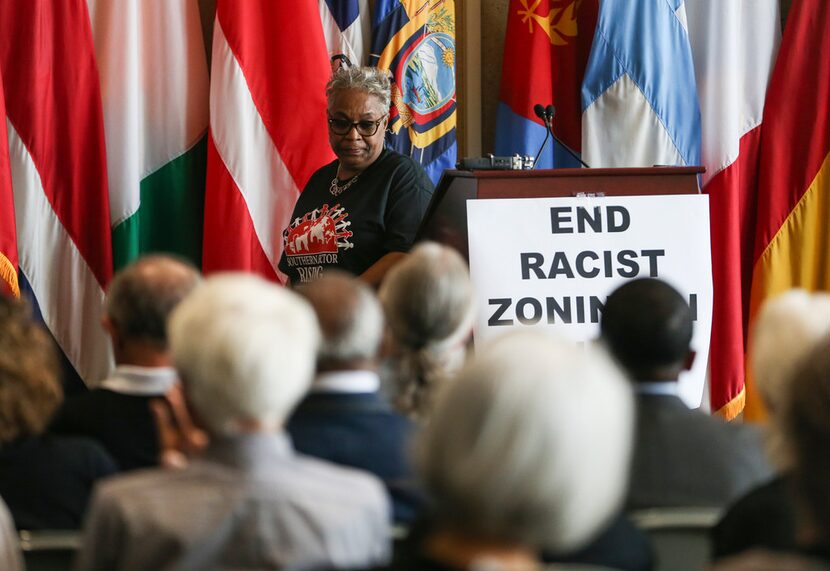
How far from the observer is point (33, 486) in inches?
74.6

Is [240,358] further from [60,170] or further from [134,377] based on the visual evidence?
[60,170]

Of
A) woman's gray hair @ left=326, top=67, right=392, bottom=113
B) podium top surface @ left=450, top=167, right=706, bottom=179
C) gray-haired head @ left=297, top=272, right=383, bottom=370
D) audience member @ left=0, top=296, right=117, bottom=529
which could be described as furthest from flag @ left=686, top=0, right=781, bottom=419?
audience member @ left=0, top=296, right=117, bottom=529

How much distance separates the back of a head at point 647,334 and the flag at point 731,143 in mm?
3020

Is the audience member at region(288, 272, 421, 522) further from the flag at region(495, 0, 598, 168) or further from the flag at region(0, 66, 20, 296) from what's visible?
the flag at region(495, 0, 598, 168)

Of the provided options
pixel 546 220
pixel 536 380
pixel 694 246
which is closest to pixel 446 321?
pixel 536 380

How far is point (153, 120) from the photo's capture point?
525cm

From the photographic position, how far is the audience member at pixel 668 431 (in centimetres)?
202

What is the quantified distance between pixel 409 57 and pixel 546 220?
6.01ft

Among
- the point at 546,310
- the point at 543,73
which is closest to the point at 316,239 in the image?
the point at 546,310

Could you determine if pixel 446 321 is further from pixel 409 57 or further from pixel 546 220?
pixel 409 57

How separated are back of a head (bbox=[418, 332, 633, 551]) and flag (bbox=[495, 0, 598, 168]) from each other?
4.31m

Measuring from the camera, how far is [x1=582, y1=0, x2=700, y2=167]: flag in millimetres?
5355

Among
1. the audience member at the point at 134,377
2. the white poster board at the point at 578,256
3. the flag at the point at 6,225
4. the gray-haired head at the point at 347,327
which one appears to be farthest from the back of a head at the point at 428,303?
the flag at the point at 6,225

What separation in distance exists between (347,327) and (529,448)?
0.98m
